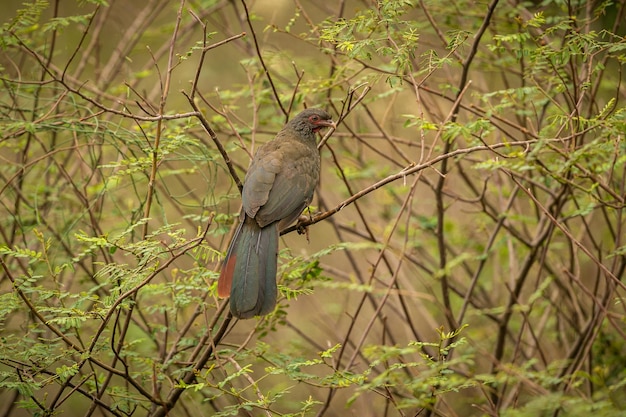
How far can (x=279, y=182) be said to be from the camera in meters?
3.90

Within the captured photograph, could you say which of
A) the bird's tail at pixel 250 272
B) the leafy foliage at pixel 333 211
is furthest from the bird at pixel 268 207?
the leafy foliage at pixel 333 211

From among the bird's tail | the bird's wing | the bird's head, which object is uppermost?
the bird's head

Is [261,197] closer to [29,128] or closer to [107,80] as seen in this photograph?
[29,128]

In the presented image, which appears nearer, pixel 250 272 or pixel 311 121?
pixel 250 272

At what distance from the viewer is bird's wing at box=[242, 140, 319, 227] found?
146 inches

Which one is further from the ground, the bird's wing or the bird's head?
the bird's head

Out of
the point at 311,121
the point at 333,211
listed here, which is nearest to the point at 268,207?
the point at 333,211

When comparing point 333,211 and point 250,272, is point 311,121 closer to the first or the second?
point 333,211

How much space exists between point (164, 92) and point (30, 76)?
2.10 metres

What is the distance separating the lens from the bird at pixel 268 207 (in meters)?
3.26

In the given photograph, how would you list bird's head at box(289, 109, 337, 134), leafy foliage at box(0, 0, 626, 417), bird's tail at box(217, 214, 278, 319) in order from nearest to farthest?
1. leafy foliage at box(0, 0, 626, 417)
2. bird's tail at box(217, 214, 278, 319)
3. bird's head at box(289, 109, 337, 134)

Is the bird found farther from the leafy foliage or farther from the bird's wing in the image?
the leafy foliage

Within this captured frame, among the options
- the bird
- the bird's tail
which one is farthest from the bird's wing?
the bird's tail

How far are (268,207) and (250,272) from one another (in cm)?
54
